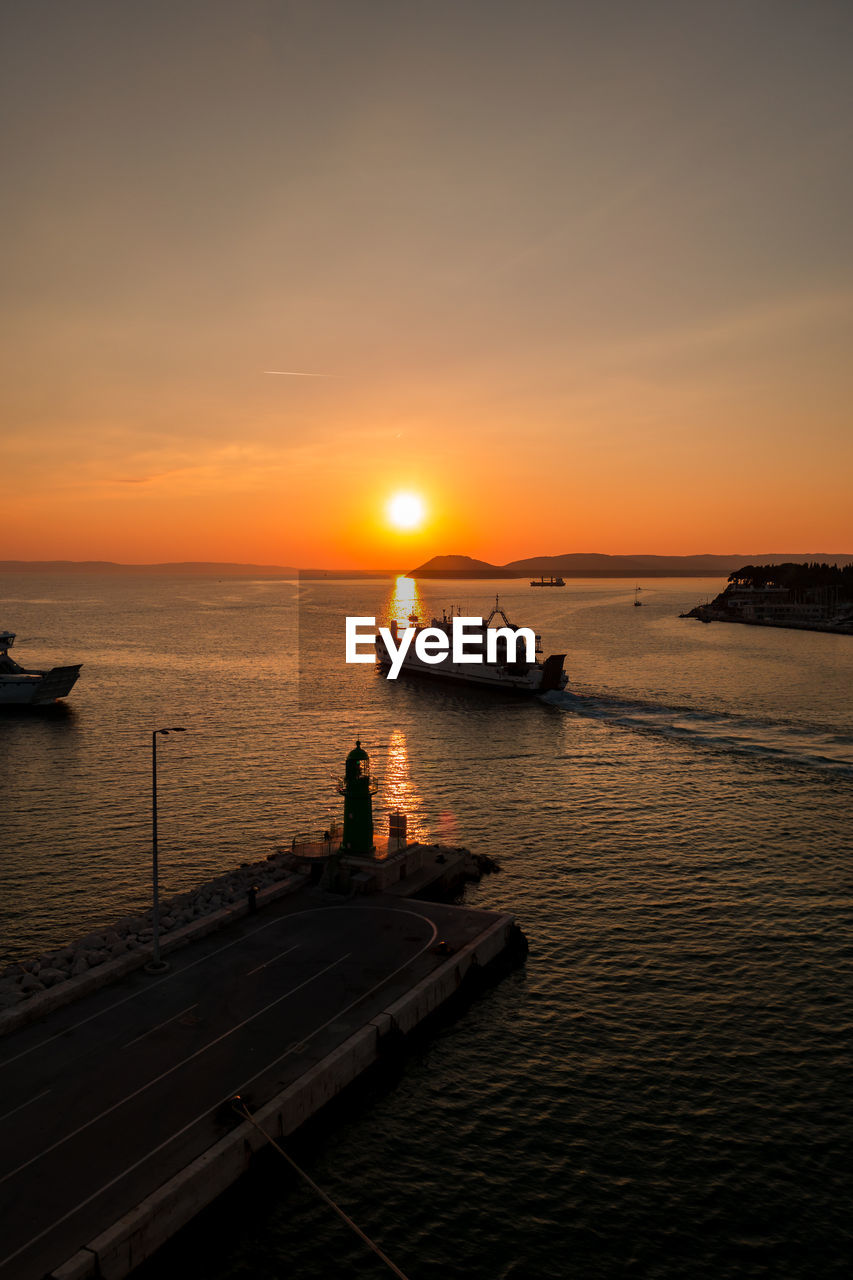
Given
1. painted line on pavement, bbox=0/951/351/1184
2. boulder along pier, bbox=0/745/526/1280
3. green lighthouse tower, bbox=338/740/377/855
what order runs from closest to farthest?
boulder along pier, bbox=0/745/526/1280
painted line on pavement, bbox=0/951/351/1184
green lighthouse tower, bbox=338/740/377/855

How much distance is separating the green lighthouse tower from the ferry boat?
65.5 metres

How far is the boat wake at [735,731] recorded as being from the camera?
205ft

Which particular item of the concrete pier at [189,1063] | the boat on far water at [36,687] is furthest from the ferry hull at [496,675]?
the concrete pier at [189,1063]

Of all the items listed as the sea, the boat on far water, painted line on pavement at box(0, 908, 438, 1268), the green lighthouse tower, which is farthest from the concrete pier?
the boat on far water

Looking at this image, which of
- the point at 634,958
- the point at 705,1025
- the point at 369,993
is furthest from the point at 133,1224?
the point at 634,958

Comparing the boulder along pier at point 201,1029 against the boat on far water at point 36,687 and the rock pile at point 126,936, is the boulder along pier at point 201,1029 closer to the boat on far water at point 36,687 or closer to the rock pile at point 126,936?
the rock pile at point 126,936

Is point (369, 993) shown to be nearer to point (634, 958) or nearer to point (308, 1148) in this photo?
point (308, 1148)

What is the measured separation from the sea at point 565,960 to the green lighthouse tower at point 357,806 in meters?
5.83

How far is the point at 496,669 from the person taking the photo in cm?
10481

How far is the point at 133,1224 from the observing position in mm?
14984

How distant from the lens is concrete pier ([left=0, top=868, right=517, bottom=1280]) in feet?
50.5

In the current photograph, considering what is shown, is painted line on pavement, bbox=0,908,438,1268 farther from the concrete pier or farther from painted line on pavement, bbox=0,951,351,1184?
painted line on pavement, bbox=0,951,351,1184

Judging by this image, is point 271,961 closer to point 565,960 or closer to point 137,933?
point 137,933

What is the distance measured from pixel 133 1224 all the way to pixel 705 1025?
18082mm
